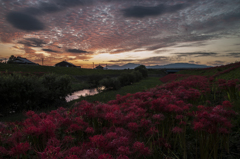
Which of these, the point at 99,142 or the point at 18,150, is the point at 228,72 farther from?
the point at 18,150

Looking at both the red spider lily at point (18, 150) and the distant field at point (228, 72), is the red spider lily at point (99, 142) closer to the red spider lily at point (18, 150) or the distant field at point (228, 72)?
the red spider lily at point (18, 150)

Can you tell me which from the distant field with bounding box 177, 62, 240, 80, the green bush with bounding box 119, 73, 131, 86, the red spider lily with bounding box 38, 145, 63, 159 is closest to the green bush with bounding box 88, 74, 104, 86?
the green bush with bounding box 119, 73, 131, 86

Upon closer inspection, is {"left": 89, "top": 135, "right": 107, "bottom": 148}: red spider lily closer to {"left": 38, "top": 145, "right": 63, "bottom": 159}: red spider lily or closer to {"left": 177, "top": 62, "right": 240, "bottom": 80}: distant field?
{"left": 38, "top": 145, "right": 63, "bottom": 159}: red spider lily

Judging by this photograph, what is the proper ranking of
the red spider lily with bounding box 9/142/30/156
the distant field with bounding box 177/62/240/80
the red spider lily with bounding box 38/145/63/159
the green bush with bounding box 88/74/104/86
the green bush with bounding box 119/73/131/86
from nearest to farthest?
1. the red spider lily with bounding box 38/145/63/159
2. the red spider lily with bounding box 9/142/30/156
3. the distant field with bounding box 177/62/240/80
4. the green bush with bounding box 119/73/131/86
5. the green bush with bounding box 88/74/104/86

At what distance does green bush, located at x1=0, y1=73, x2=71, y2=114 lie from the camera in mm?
9070


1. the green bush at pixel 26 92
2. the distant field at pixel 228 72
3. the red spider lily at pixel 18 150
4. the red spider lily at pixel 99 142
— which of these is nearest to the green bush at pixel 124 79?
the distant field at pixel 228 72

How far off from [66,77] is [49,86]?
1.85m

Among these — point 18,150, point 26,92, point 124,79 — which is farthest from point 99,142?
point 124,79

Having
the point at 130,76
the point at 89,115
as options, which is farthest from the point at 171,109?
the point at 130,76

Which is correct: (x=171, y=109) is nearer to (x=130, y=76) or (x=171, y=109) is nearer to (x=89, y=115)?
(x=89, y=115)

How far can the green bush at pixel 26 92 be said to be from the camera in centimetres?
907

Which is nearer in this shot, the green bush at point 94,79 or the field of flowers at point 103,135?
the field of flowers at point 103,135

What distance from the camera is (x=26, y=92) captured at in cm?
969

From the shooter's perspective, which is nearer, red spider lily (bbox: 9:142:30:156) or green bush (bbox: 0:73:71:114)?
red spider lily (bbox: 9:142:30:156)
